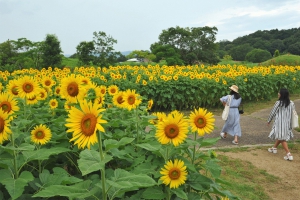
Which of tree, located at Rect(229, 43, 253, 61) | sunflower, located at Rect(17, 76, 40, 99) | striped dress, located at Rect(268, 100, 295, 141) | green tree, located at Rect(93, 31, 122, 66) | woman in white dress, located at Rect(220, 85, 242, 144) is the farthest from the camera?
tree, located at Rect(229, 43, 253, 61)

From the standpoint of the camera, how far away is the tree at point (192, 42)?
166 feet

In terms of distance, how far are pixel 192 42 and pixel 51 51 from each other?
108 feet

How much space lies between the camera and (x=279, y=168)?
536 centimetres

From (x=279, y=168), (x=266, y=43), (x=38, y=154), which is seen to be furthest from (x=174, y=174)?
(x=266, y=43)

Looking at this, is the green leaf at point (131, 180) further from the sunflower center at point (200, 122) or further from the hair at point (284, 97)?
the hair at point (284, 97)

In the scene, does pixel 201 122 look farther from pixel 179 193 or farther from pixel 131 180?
pixel 131 180

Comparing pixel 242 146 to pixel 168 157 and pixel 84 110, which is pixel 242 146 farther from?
pixel 84 110

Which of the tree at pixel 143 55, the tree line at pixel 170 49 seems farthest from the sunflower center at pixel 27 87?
the tree at pixel 143 55

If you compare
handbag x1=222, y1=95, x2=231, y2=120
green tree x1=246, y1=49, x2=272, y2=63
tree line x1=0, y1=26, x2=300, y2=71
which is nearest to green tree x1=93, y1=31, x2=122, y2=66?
tree line x1=0, y1=26, x2=300, y2=71

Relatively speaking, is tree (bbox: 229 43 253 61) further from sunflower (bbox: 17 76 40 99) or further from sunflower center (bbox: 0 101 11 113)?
sunflower center (bbox: 0 101 11 113)

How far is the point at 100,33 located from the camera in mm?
21297

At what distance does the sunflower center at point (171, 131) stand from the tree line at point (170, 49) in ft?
56.1

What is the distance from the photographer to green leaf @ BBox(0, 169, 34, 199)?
58.9 inches

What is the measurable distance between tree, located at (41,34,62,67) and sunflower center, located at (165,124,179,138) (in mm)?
21459
